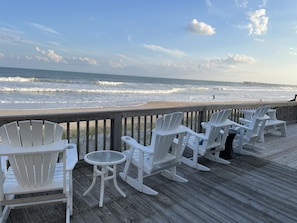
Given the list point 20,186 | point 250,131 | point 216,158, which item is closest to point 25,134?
point 20,186

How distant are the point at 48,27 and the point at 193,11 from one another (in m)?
14.7

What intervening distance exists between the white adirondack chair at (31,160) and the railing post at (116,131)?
1417mm

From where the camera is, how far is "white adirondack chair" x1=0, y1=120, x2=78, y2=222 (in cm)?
162

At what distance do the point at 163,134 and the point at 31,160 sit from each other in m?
1.25

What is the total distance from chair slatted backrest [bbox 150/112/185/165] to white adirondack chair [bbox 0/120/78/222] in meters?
0.90

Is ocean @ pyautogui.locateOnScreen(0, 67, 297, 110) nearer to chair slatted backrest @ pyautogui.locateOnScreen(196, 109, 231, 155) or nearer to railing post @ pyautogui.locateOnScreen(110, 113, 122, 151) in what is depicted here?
railing post @ pyautogui.locateOnScreen(110, 113, 122, 151)

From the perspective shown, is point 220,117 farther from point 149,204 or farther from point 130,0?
point 130,0

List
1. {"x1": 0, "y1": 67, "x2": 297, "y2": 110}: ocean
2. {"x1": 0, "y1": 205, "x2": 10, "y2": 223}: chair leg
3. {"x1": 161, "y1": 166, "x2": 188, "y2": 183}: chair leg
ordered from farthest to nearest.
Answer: {"x1": 0, "y1": 67, "x2": 297, "y2": 110}: ocean → {"x1": 161, "y1": 166, "x2": 188, "y2": 183}: chair leg → {"x1": 0, "y1": 205, "x2": 10, "y2": 223}: chair leg

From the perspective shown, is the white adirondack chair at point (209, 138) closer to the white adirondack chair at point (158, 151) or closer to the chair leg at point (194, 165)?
the chair leg at point (194, 165)

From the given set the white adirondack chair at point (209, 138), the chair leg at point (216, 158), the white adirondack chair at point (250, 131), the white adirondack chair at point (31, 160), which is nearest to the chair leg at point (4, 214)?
the white adirondack chair at point (31, 160)

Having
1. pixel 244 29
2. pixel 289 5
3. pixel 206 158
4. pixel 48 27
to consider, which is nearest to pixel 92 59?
pixel 48 27

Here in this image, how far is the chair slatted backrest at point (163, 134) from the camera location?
7.71ft

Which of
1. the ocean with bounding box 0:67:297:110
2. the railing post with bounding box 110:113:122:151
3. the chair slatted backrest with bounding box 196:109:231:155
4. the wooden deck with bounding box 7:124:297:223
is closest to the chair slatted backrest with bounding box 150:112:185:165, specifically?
the wooden deck with bounding box 7:124:297:223

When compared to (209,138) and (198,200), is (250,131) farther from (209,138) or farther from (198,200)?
(198,200)
